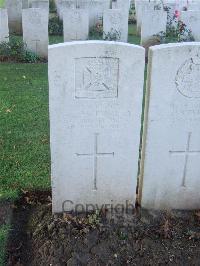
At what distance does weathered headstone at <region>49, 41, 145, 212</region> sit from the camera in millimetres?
3332

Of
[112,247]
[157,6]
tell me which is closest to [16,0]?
[157,6]

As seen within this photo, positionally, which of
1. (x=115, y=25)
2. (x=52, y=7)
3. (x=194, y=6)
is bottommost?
(x=115, y=25)

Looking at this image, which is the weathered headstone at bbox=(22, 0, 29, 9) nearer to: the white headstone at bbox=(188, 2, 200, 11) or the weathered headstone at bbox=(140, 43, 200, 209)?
the white headstone at bbox=(188, 2, 200, 11)

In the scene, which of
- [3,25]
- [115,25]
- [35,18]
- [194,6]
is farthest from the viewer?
[194,6]

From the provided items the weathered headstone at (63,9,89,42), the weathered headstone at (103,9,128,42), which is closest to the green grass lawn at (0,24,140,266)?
the weathered headstone at (63,9,89,42)

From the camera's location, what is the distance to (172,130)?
368cm

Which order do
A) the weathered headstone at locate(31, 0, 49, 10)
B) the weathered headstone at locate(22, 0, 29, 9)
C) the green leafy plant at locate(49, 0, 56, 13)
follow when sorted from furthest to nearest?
the green leafy plant at locate(49, 0, 56, 13)
the weathered headstone at locate(22, 0, 29, 9)
the weathered headstone at locate(31, 0, 49, 10)

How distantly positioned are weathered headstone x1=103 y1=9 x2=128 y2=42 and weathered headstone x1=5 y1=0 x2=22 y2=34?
335cm

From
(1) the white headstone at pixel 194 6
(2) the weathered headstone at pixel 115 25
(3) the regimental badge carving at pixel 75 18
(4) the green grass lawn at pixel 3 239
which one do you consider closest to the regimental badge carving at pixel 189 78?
(4) the green grass lawn at pixel 3 239

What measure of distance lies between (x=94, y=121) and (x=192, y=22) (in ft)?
25.5

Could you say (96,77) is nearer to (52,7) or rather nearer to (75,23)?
(75,23)

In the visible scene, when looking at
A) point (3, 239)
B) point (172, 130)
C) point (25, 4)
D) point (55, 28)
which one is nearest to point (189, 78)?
point (172, 130)

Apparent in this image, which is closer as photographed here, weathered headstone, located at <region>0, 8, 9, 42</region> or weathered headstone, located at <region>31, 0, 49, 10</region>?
weathered headstone, located at <region>0, 8, 9, 42</region>

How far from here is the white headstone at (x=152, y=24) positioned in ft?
32.8
